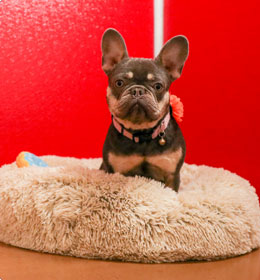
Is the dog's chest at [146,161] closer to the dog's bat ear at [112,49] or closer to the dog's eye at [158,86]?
the dog's eye at [158,86]

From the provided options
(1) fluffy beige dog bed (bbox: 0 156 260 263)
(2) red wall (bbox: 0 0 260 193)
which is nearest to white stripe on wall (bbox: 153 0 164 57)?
(2) red wall (bbox: 0 0 260 193)

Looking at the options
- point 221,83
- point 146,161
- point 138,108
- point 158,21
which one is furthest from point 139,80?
point 158,21

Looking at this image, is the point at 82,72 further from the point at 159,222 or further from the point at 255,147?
the point at 159,222

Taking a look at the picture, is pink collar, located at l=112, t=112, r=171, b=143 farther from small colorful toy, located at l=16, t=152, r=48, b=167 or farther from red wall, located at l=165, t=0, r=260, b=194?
red wall, located at l=165, t=0, r=260, b=194

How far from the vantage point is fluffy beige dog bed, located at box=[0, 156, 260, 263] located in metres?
1.55

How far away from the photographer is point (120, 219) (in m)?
1.57

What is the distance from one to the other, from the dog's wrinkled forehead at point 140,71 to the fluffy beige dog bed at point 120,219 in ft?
1.66

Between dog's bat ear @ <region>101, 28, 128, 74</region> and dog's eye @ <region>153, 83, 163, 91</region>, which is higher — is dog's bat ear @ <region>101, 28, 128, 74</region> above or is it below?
above

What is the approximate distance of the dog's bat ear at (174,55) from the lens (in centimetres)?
192

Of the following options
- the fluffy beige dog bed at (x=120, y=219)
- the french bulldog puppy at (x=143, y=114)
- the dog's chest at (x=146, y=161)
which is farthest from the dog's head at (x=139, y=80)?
the fluffy beige dog bed at (x=120, y=219)

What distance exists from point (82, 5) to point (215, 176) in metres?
1.71

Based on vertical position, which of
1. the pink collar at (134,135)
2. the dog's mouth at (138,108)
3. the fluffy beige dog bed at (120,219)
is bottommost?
the fluffy beige dog bed at (120,219)

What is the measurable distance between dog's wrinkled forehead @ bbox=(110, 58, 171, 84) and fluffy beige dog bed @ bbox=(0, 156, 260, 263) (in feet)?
1.66

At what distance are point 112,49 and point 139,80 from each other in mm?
301
